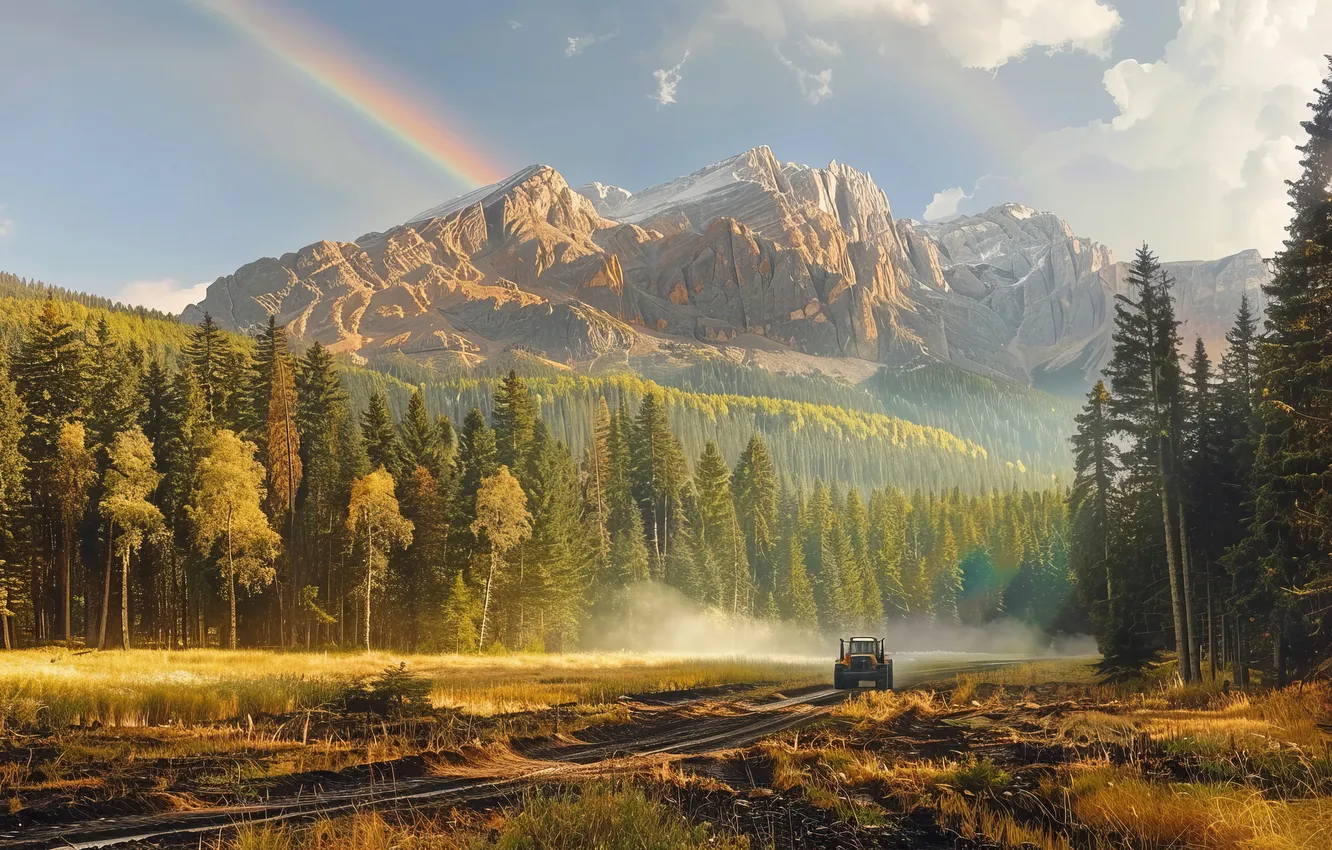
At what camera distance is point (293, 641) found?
4794 centimetres

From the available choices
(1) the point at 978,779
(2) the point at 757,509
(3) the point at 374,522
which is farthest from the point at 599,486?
(1) the point at 978,779

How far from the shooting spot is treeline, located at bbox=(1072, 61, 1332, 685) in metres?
20.8

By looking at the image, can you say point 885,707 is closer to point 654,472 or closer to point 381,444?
point 381,444

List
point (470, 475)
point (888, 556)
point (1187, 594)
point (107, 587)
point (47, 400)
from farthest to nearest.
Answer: point (888, 556) → point (470, 475) → point (47, 400) → point (107, 587) → point (1187, 594)

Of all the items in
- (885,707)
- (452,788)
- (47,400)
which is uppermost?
(47,400)

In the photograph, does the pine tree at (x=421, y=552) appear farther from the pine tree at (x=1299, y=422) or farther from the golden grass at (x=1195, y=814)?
the golden grass at (x=1195, y=814)

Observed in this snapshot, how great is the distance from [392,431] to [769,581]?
159ft

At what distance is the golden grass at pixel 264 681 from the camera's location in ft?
66.5

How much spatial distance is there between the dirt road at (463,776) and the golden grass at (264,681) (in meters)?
5.47

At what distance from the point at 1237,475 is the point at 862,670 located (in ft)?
54.6

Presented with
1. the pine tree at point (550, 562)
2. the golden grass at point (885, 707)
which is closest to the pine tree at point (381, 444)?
the pine tree at point (550, 562)

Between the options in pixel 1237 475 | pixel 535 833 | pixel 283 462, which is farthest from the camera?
pixel 283 462

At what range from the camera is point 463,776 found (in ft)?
46.2

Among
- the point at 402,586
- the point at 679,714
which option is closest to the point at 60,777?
the point at 679,714
